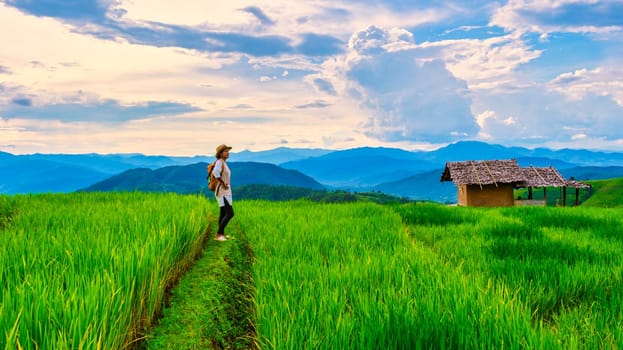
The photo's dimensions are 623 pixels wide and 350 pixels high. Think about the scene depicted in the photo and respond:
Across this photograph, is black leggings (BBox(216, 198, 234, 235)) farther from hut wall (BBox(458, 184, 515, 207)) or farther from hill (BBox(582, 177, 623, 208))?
hill (BBox(582, 177, 623, 208))

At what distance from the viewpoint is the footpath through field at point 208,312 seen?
3.52m

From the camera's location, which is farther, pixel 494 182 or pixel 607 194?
pixel 607 194

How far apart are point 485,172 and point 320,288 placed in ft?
118

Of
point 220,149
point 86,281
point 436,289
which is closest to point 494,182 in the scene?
point 220,149

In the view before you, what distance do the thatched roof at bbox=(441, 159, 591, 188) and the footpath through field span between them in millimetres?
32471

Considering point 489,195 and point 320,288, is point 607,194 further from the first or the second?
point 320,288

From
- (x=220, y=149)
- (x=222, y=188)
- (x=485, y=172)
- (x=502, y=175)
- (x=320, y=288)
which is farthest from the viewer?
(x=485, y=172)

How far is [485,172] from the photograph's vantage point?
116ft

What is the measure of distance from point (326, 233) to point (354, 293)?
3.23 metres

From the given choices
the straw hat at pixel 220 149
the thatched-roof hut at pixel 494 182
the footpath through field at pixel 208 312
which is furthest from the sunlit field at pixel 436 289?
the thatched-roof hut at pixel 494 182

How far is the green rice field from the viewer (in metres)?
2.50

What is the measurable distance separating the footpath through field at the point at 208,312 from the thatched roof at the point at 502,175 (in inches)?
1278

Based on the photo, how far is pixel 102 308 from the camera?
2.65 meters

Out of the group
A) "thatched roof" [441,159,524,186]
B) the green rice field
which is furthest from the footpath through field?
"thatched roof" [441,159,524,186]
